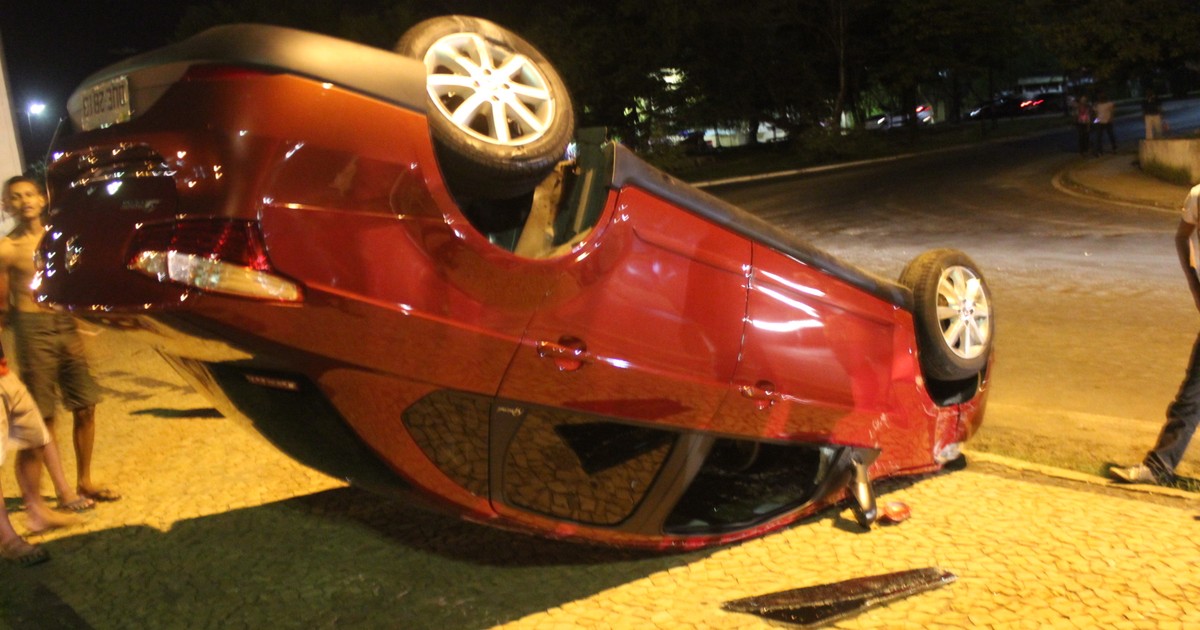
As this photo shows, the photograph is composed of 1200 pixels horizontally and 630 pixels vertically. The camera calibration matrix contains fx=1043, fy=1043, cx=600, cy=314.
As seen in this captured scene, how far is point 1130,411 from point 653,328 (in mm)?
4404

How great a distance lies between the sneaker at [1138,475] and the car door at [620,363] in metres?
2.50

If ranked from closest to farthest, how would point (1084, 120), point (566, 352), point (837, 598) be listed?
1. point (566, 352)
2. point (837, 598)
3. point (1084, 120)

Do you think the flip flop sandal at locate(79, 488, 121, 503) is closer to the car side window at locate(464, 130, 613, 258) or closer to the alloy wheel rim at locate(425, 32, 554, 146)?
the car side window at locate(464, 130, 613, 258)

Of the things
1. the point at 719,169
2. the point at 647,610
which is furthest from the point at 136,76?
the point at 719,169

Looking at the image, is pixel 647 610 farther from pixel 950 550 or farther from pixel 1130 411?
pixel 1130 411

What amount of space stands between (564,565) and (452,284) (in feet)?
5.39

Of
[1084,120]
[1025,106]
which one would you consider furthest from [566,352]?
[1025,106]

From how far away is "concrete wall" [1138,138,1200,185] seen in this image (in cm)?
1917

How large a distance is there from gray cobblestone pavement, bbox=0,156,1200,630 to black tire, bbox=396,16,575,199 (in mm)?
1486

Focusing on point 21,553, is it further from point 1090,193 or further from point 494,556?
point 1090,193

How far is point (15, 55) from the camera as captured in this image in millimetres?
31625

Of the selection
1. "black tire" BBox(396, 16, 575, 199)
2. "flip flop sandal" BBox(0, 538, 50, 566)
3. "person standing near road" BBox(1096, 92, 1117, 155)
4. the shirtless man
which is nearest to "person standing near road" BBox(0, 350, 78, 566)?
"flip flop sandal" BBox(0, 538, 50, 566)

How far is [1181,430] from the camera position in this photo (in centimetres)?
504

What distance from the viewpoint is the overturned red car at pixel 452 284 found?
2.80 m
